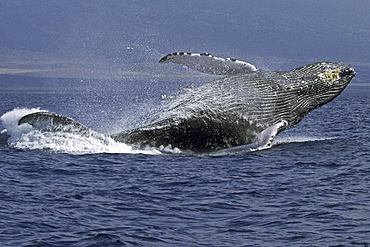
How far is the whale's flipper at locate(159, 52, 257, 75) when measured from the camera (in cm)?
1805

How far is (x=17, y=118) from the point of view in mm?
17641

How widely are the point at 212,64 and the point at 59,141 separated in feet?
16.4

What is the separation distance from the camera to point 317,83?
20062mm

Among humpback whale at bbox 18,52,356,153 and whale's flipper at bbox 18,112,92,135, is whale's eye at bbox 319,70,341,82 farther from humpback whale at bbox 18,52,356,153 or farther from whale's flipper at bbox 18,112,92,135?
whale's flipper at bbox 18,112,92,135

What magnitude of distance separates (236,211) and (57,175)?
4771 millimetres

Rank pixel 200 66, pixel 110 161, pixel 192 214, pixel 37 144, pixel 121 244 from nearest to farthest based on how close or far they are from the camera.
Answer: pixel 121 244 < pixel 192 214 < pixel 110 161 < pixel 37 144 < pixel 200 66

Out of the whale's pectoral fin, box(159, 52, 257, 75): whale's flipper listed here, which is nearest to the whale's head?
the whale's pectoral fin

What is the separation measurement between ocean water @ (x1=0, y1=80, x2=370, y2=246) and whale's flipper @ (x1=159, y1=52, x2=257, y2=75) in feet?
6.83

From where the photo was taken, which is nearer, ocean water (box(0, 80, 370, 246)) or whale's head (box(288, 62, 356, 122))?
ocean water (box(0, 80, 370, 246))

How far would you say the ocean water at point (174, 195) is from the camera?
10461 millimetres

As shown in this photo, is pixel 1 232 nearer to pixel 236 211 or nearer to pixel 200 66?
pixel 236 211

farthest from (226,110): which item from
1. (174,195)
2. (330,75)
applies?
(174,195)

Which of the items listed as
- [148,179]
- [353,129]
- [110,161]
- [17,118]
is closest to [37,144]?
[17,118]

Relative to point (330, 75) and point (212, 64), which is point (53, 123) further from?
point (330, 75)
